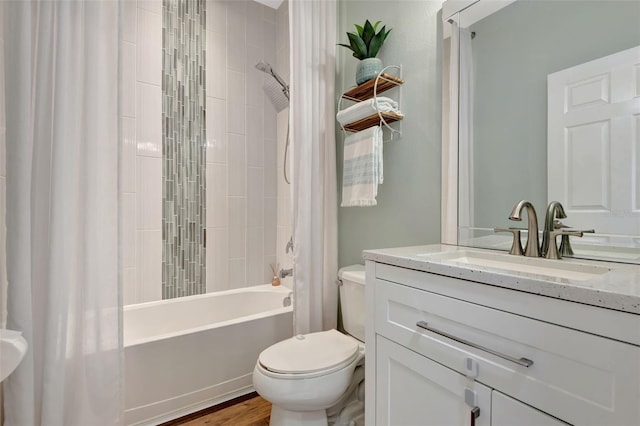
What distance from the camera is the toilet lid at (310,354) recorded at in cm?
125

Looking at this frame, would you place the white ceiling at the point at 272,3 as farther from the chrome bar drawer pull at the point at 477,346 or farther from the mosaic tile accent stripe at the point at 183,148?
the chrome bar drawer pull at the point at 477,346

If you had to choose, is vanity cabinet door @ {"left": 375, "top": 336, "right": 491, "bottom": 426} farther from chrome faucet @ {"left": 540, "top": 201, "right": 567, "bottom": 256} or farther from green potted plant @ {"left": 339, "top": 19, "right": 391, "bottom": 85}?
green potted plant @ {"left": 339, "top": 19, "right": 391, "bottom": 85}

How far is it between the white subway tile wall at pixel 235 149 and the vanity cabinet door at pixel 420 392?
158 cm

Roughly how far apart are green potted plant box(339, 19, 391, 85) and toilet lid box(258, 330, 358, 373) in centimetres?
135

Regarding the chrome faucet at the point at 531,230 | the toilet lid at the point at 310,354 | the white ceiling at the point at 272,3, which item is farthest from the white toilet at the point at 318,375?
the white ceiling at the point at 272,3

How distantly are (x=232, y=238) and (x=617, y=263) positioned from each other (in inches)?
88.0

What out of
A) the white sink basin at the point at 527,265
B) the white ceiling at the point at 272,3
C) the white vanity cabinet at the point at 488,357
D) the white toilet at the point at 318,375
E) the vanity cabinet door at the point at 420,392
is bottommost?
the white toilet at the point at 318,375

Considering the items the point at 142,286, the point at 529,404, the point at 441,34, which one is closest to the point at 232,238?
the point at 142,286

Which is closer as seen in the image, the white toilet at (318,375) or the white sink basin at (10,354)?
the white sink basin at (10,354)

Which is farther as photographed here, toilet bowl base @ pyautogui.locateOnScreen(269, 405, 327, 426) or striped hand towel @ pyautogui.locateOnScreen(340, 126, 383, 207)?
striped hand towel @ pyautogui.locateOnScreen(340, 126, 383, 207)

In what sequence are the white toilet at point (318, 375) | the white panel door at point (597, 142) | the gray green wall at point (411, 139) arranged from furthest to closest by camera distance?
the gray green wall at point (411, 139), the white toilet at point (318, 375), the white panel door at point (597, 142)

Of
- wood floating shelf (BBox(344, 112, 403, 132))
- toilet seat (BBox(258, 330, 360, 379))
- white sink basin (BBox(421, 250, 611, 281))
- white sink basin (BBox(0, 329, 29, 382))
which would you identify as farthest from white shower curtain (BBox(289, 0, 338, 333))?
white sink basin (BBox(0, 329, 29, 382))

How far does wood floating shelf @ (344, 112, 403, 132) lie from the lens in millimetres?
1523

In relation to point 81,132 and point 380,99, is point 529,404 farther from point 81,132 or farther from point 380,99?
point 81,132
